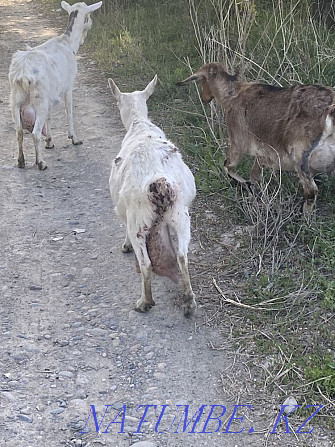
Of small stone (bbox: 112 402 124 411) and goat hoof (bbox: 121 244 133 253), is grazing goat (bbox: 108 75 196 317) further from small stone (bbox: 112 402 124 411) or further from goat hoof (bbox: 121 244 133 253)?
small stone (bbox: 112 402 124 411)

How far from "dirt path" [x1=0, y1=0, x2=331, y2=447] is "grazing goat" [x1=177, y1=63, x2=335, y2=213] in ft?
4.36

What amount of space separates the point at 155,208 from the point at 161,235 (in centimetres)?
22

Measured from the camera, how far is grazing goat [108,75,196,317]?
431 cm

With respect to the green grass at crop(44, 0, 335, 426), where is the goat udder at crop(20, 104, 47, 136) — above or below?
above

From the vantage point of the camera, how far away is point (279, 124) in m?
5.21

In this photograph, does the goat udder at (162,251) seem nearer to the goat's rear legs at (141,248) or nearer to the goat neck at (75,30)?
the goat's rear legs at (141,248)

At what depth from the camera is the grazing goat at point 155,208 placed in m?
4.31

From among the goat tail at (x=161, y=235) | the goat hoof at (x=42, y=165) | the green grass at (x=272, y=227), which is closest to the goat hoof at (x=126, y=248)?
the green grass at (x=272, y=227)

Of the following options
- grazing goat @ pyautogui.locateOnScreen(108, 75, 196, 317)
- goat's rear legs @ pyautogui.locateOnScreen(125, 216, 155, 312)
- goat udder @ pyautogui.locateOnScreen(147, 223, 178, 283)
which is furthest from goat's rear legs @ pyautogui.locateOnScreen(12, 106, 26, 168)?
goat udder @ pyautogui.locateOnScreen(147, 223, 178, 283)

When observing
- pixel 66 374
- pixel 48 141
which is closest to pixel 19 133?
pixel 48 141

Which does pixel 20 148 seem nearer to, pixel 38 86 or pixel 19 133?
pixel 19 133

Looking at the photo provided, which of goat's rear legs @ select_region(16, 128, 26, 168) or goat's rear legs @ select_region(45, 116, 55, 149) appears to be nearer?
goat's rear legs @ select_region(16, 128, 26, 168)

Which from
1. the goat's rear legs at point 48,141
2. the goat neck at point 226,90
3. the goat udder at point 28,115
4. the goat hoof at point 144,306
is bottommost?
the goat's rear legs at point 48,141

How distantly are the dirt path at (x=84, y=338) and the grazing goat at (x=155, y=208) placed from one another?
0.31 m
